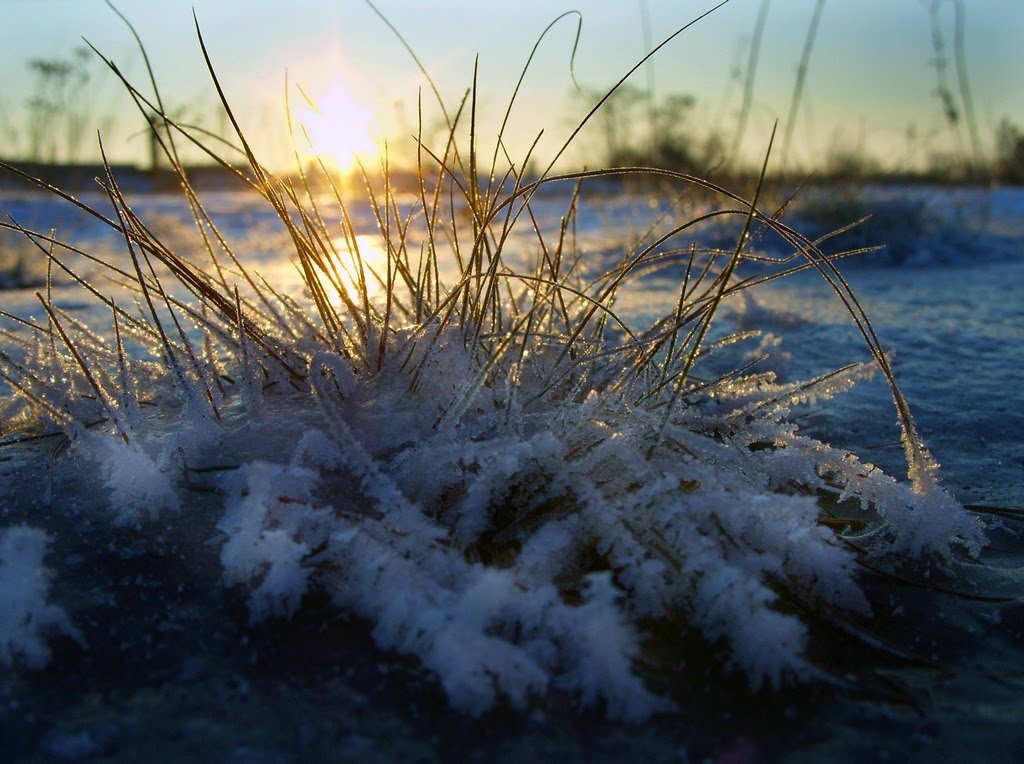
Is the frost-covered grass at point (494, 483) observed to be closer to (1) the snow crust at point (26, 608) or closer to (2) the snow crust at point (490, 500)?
(2) the snow crust at point (490, 500)

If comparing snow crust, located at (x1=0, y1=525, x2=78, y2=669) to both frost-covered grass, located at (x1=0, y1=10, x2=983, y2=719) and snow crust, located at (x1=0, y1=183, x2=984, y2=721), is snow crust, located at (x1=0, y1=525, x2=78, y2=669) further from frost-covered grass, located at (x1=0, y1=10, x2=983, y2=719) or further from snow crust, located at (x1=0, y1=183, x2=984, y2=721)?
frost-covered grass, located at (x1=0, y1=10, x2=983, y2=719)

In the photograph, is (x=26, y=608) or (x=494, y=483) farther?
(x=494, y=483)

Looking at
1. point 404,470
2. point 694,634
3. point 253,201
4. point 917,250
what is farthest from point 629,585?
point 253,201

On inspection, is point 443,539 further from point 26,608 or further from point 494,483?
point 26,608

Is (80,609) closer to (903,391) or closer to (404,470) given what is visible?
(404,470)

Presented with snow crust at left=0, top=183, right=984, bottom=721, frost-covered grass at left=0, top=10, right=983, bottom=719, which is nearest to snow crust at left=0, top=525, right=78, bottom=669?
snow crust at left=0, top=183, right=984, bottom=721

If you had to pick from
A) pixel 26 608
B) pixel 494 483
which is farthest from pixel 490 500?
pixel 26 608

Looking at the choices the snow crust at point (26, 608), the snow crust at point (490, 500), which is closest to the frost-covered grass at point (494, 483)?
the snow crust at point (490, 500)
